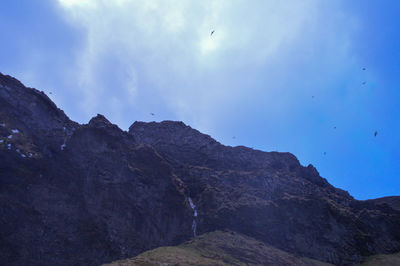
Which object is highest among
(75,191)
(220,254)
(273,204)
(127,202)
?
(273,204)

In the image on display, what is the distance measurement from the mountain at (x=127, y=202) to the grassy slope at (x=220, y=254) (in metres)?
6.78

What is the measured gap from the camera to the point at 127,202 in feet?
324

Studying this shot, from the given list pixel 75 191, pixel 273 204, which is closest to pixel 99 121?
pixel 75 191

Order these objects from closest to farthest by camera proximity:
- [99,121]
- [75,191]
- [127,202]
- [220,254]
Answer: [220,254], [75,191], [127,202], [99,121]

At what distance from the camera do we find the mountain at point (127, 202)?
249ft

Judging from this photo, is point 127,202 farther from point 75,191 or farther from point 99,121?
point 99,121

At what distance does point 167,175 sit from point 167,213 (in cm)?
1888

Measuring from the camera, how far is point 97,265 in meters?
74.9

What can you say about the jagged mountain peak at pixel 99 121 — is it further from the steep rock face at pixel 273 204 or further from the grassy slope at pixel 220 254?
the grassy slope at pixel 220 254

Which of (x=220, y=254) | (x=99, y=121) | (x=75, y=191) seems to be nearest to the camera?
(x=220, y=254)

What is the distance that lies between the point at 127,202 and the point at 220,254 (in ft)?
131

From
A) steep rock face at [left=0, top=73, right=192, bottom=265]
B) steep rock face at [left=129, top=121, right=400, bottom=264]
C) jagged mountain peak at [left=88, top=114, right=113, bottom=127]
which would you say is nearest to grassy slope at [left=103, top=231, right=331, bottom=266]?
steep rock face at [left=129, top=121, right=400, bottom=264]

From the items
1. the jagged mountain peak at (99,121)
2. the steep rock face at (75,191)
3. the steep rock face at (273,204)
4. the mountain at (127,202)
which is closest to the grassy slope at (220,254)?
the mountain at (127,202)

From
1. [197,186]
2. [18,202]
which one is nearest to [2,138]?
[18,202]
